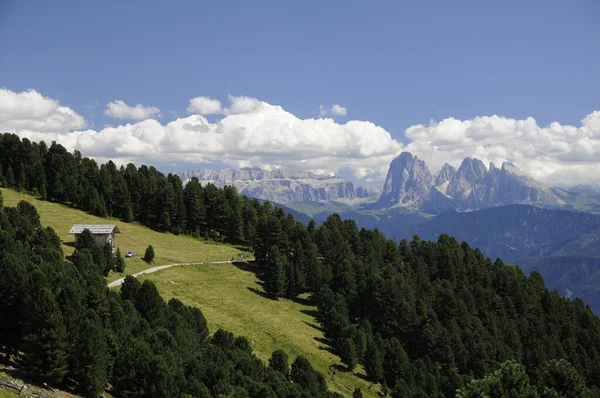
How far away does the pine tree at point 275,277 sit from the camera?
333ft

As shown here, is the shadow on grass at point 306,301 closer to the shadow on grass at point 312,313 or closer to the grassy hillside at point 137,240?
the shadow on grass at point 312,313

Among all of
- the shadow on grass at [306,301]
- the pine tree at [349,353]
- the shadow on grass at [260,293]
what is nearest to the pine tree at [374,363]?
the pine tree at [349,353]

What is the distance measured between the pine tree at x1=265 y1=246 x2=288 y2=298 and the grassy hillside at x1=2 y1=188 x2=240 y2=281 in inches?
718

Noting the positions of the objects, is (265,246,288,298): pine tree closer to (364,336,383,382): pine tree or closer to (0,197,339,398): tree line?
(364,336,383,382): pine tree

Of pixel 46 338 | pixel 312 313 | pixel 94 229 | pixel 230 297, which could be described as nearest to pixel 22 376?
pixel 46 338

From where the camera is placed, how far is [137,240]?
119 metres

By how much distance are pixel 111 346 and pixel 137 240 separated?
250 ft

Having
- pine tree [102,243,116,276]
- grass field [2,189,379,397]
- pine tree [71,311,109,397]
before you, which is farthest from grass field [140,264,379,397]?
pine tree [71,311,109,397]

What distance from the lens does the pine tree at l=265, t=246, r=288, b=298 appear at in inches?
4001

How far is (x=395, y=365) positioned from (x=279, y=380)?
36924mm

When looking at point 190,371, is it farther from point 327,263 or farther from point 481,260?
point 481,260

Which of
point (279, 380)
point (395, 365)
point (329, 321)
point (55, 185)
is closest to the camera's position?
point (279, 380)

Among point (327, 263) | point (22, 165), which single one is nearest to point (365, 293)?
point (327, 263)

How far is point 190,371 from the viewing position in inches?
1924
